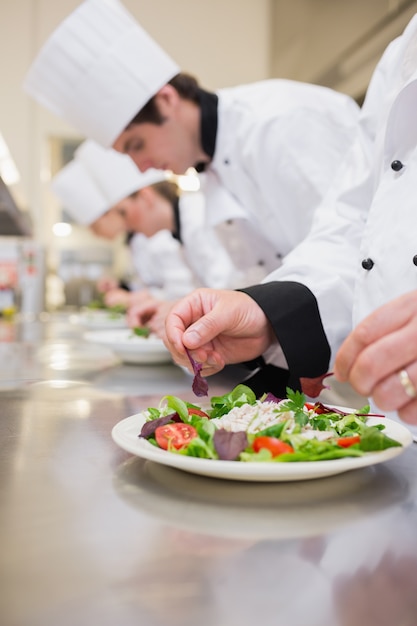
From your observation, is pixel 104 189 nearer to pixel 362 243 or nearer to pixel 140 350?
pixel 140 350

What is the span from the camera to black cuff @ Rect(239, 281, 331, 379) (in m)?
0.89

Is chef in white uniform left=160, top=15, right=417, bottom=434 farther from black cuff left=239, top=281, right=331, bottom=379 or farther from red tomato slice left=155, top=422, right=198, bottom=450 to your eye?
red tomato slice left=155, top=422, right=198, bottom=450

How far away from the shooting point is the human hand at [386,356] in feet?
1.49

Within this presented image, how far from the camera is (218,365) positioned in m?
0.84

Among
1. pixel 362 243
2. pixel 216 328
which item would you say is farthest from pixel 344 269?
pixel 216 328

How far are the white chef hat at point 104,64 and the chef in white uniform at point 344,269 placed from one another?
97cm

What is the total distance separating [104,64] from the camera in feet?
6.36

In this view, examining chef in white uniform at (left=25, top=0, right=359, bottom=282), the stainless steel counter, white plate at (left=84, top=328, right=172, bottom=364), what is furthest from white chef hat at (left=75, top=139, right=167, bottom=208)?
the stainless steel counter

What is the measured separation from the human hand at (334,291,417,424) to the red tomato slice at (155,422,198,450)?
139 millimetres

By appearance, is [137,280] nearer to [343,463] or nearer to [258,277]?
[258,277]

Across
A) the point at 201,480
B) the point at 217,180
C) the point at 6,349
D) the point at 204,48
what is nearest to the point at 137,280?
the point at 204,48

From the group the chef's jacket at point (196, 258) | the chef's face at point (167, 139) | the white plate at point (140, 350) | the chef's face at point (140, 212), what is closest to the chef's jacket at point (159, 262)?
the chef's jacket at point (196, 258)

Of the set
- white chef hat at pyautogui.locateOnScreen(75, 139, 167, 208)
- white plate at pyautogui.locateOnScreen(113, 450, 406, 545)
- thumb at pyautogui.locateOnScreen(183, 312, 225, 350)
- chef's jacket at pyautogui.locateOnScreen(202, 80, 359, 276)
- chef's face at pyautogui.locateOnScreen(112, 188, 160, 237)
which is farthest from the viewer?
white chef hat at pyautogui.locateOnScreen(75, 139, 167, 208)

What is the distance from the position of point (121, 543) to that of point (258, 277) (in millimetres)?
1718
